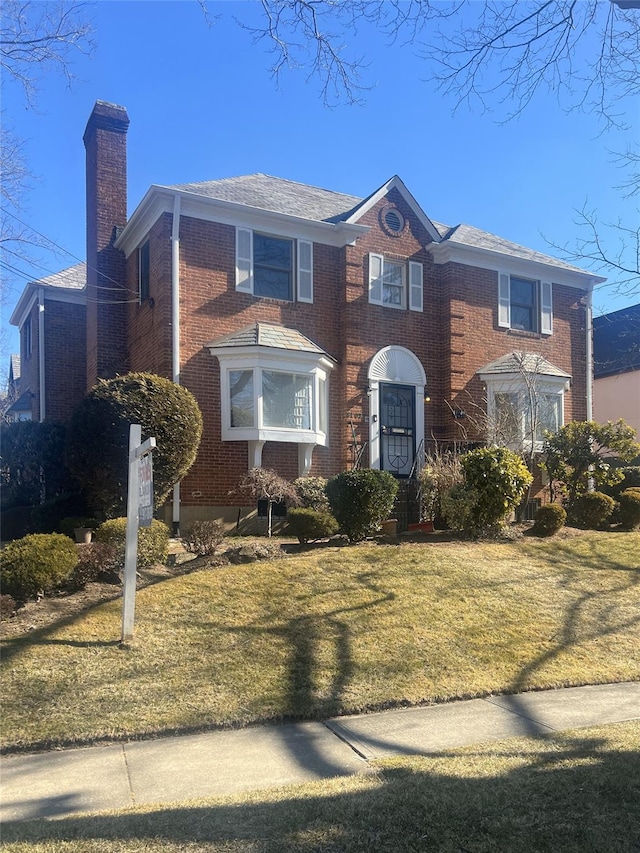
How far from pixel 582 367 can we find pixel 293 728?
15839mm

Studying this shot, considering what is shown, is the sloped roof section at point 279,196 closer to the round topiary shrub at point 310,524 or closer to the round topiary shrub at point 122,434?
the round topiary shrub at point 122,434

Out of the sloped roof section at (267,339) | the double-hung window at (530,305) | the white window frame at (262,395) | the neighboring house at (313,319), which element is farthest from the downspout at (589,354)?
the white window frame at (262,395)

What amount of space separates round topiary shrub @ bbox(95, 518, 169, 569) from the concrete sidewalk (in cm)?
342

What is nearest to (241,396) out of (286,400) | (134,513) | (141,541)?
(286,400)

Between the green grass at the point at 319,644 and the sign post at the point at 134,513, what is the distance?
0.32 metres

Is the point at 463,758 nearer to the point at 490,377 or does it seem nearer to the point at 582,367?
the point at 490,377

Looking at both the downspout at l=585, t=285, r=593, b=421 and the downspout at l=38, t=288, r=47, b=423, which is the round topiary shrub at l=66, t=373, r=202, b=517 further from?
the downspout at l=585, t=285, r=593, b=421

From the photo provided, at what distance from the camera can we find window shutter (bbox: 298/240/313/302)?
1470 cm

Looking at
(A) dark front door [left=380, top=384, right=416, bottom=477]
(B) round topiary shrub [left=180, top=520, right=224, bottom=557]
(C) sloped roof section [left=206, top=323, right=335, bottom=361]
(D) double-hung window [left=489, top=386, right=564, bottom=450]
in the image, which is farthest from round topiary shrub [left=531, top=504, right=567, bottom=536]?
(B) round topiary shrub [left=180, top=520, right=224, bottom=557]

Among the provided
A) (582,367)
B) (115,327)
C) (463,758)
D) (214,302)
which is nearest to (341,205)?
(214,302)

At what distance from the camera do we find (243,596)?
7.61 m

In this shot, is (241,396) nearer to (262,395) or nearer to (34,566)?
(262,395)

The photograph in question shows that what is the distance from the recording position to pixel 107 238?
52.4ft

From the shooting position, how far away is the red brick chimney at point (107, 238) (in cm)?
1576
